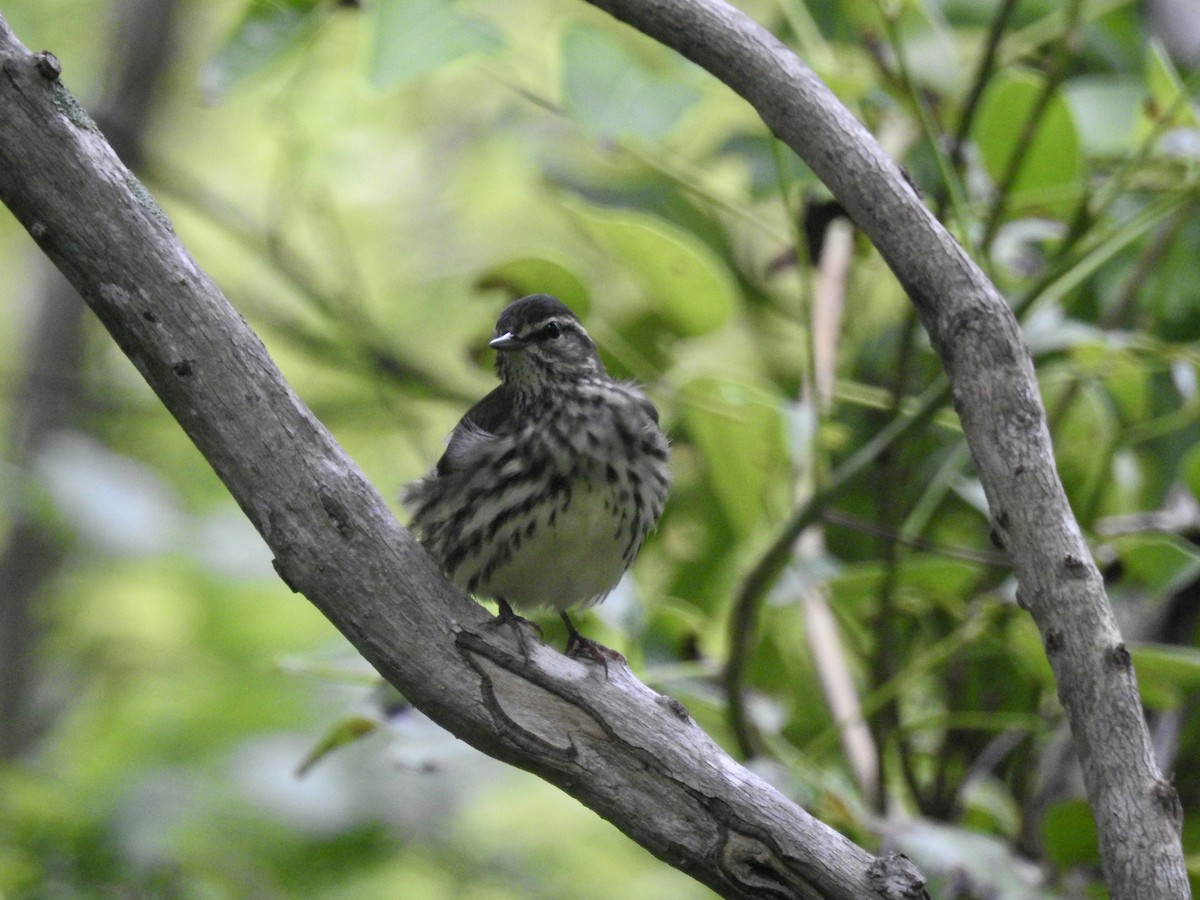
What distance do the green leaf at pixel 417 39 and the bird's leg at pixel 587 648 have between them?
3.27 feet

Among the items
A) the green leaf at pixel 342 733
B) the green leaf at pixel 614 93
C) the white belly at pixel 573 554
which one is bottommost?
the green leaf at pixel 342 733

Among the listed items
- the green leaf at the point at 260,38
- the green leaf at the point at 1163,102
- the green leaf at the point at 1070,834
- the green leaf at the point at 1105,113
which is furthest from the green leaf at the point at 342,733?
the green leaf at the point at 1105,113

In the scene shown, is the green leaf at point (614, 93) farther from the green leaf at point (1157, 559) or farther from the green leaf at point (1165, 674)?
the green leaf at point (1165, 674)

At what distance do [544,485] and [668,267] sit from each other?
559 mm

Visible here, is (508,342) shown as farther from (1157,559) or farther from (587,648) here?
(1157,559)

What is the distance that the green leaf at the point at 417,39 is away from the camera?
226 centimetres

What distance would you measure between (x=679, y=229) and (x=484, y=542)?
128 cm

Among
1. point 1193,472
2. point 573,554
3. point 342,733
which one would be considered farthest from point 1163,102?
point 342,733

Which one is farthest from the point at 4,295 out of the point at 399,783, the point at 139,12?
the point at 399,783

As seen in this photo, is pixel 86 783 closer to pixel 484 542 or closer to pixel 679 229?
pixel 484 542

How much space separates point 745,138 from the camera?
11.4ft

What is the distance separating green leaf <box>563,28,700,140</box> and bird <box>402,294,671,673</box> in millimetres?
532

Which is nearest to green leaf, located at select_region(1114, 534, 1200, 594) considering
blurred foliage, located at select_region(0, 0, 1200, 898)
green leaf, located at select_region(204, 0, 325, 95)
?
blurred foliage, located at select_region(0, 0, 1200, 898)

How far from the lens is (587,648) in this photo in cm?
247
